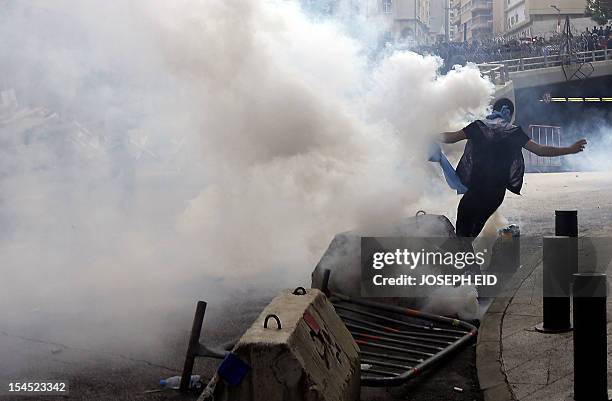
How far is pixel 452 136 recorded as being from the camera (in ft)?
26.0

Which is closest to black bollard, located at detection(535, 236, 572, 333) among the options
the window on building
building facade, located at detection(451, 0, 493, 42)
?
the window on building

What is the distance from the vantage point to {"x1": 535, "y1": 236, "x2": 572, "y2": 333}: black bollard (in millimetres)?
5141

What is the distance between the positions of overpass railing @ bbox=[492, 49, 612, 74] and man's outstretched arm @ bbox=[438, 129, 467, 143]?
23.3 meters

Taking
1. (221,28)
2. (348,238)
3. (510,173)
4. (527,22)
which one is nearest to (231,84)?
(221,28)

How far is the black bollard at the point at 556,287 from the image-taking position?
514cm

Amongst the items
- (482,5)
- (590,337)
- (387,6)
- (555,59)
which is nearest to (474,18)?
(482,5)

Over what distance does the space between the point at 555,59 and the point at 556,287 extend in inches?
1110

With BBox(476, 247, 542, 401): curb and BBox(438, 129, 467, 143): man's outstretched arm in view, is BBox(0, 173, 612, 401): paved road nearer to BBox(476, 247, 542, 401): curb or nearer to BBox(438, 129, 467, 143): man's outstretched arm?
BBox(476, 247, 542, 401): curb

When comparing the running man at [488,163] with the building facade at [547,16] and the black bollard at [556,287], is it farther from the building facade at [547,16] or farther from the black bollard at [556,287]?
the building facade at [547,16]

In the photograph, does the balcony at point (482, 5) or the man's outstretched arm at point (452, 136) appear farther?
the balcony at point (482, 5)

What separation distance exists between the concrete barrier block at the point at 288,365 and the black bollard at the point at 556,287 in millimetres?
1957

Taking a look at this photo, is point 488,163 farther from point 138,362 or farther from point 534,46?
point 534,46

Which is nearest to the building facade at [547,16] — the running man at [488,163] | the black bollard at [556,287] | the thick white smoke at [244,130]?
the thick white smoke at [244,130]

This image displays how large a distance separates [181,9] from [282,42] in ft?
3.98
